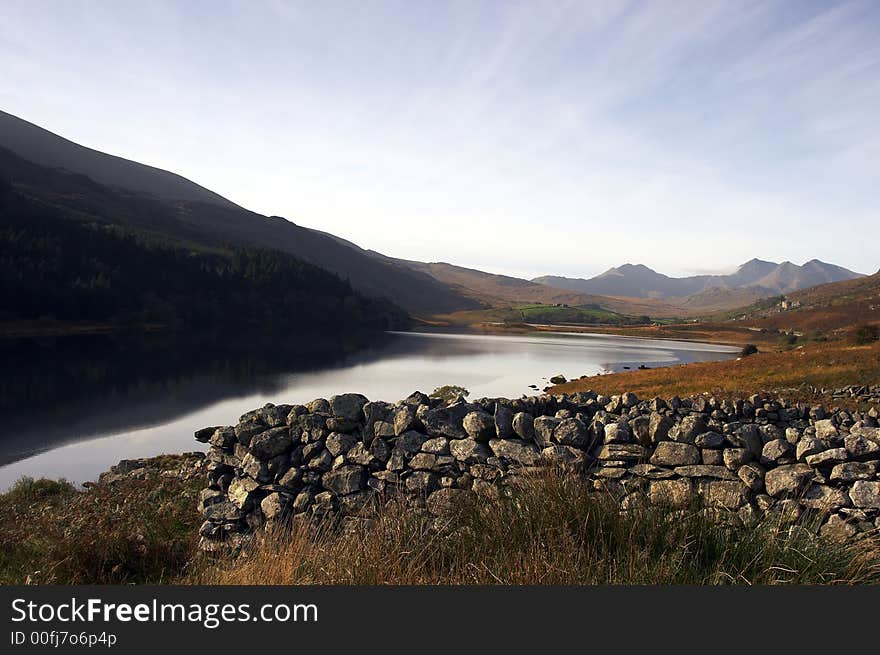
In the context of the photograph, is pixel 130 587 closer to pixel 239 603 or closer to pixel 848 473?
pixel 239 603

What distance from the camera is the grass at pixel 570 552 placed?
12.7ft

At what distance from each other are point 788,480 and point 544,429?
259 centimetres

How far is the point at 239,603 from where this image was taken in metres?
3.39

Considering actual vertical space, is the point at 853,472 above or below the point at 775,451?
below

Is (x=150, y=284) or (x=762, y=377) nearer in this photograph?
(x=762, y=377)

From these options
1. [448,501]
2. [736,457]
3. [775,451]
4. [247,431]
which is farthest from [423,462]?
[775,451]

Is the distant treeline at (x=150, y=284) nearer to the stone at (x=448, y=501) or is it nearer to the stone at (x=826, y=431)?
the stone at (x=448, y=501)

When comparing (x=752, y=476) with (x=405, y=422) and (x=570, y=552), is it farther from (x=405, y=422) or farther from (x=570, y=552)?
(x=405, y=422)

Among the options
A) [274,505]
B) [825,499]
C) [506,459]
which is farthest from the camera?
[274,505]

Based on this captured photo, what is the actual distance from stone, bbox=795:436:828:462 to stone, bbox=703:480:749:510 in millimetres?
673

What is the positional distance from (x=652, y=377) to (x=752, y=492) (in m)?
27.8

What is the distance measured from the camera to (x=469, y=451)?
6.76m

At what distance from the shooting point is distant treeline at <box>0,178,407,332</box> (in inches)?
2844

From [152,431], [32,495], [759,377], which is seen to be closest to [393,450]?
[32,495]
